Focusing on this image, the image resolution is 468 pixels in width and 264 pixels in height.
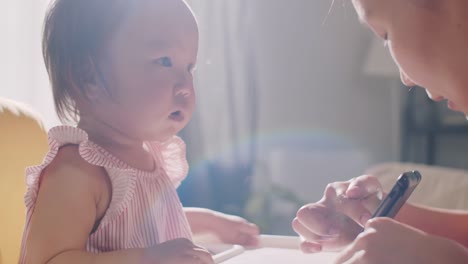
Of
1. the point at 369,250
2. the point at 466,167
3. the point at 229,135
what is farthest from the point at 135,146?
the point at 466,167

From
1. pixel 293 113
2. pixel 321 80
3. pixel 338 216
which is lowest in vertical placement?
pixel 293 113

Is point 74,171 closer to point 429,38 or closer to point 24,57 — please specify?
point 429,38

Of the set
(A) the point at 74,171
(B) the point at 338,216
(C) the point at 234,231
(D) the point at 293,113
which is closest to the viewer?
(A) the point at 74,171

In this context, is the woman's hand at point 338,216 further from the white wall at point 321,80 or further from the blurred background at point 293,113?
the white wall at point 321,80

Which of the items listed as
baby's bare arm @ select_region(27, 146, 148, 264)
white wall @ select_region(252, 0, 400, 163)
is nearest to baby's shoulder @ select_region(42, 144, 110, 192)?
baby's bare arm @ select_region(27, 146, 148, 264)

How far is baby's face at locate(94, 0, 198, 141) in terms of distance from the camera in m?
0.57

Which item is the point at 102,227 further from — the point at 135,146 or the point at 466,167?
the point at 466,167

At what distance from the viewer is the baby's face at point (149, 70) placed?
0.57m

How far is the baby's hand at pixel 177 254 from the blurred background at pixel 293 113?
1453 mm

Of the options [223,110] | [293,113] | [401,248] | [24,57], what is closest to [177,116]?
[401,248]

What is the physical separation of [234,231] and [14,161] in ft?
0.92

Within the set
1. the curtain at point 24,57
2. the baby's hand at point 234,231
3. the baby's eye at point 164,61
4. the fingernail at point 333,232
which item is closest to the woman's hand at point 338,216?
the fingernail at point 333,232

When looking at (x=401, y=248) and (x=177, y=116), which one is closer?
(x=401, y=248)

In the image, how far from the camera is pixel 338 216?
0.62 m
